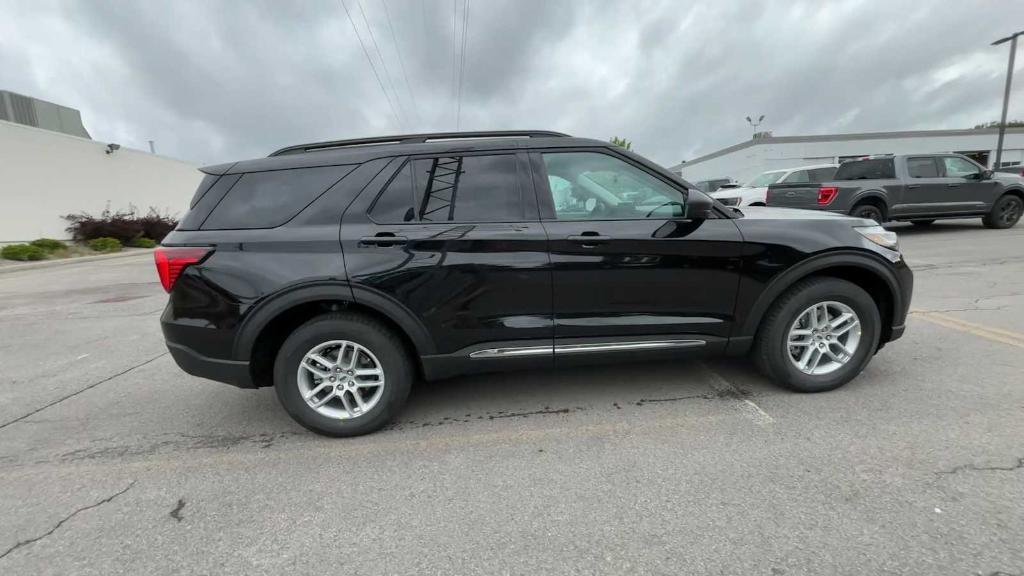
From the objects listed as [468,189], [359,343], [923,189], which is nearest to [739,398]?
[468,189]

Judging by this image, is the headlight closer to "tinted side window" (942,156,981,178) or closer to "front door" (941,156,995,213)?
"front door" (941,156,995,213)

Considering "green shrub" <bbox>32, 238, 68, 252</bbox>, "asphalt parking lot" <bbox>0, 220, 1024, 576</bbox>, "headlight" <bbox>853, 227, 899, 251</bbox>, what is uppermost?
"green shrub" <bbox>32, 238, 68, 252</bbox>

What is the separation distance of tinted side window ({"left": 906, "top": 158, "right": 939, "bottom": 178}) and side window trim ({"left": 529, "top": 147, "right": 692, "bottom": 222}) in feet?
35.9

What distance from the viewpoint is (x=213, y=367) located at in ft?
9.32

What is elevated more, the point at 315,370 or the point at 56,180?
the point at 56,180

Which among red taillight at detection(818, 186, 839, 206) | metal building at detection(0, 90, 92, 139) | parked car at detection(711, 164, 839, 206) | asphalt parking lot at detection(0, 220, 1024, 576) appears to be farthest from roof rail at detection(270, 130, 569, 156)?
metal building at detection(0, 90, 92, 139)

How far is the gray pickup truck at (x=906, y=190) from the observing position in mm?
10102

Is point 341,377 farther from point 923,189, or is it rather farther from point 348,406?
point 923,189

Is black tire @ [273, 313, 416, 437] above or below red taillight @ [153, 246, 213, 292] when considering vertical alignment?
below

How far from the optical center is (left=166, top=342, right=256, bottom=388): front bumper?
111 inches

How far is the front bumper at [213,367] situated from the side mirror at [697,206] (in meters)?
2.87

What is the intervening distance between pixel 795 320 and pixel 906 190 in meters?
10.2

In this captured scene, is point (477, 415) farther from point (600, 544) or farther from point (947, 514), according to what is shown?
point (947, 514)

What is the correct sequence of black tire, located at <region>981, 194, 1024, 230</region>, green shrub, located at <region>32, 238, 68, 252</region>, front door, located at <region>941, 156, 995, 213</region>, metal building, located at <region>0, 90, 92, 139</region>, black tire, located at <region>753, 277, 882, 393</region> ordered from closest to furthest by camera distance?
black tire, located at <region>753, 277, 882, 393</region>
front door, located at <region>941, 156, 995, 213</region>
black tire, located at <region>981, 194, 1024, 230</region>
green shrub, located at <region>32, 238, 68, 252</region>
metal building, located at <region>0, 90, 92, 139</region>
